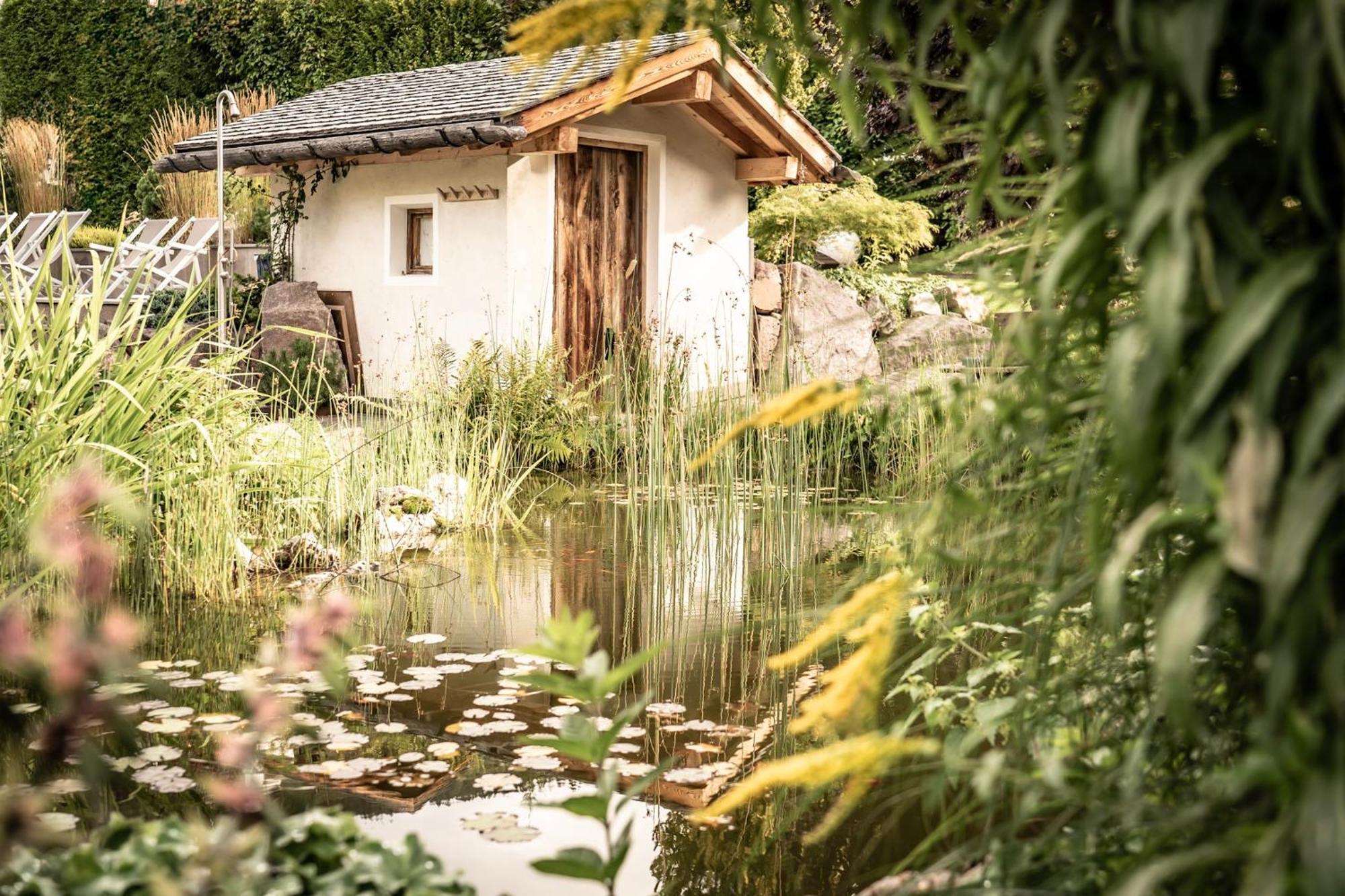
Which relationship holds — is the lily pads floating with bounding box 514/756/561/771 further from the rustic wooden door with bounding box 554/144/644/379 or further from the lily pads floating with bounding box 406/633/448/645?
the rustic wooden door with bounding box 554/144/644/379

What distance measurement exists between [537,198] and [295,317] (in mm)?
2190

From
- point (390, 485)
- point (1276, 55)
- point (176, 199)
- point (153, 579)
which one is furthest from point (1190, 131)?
point (176, 199)

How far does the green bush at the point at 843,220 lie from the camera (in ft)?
44.1

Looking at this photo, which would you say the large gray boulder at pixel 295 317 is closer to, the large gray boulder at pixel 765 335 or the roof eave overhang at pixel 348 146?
the roof eave overhang at pixel 348 146

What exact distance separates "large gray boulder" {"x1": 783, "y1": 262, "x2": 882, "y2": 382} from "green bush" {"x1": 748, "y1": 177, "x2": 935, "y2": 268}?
160cm

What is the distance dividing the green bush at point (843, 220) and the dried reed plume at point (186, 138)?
18.4ft

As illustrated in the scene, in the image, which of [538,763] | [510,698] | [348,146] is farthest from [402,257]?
[538,763]

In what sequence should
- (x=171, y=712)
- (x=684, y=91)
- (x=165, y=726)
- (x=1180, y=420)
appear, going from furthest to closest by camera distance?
(x=684, y=91)
(x=171, y=712)
(x=165, y=726)
(x=1180, y=420)

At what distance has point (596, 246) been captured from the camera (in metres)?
10.4

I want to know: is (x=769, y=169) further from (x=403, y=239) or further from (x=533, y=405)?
(x=533, y=405)

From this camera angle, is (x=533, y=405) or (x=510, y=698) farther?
(x=533, y=405)

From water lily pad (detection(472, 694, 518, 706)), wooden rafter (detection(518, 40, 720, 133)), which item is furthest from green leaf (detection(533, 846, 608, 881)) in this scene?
wooden rafter (detection(518, 40, 720, 133))

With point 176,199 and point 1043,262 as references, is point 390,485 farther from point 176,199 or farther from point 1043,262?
point 176,199

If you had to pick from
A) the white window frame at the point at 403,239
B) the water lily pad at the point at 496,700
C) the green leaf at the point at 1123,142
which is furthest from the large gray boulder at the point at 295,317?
the green leaf at the point at 1123,142
